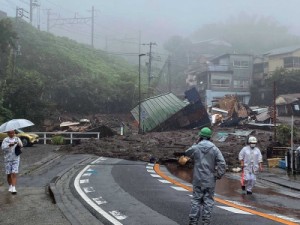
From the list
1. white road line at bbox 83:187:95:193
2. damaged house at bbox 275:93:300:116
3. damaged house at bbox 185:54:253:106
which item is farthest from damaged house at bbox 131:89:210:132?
white road line at bbox 83:187:95:193

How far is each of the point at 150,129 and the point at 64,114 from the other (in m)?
17.7

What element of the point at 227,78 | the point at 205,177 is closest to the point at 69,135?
the point at 205,177

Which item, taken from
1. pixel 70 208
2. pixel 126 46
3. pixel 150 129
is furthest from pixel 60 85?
pixel 126 46

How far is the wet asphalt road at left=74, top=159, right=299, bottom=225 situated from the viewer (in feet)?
24.8

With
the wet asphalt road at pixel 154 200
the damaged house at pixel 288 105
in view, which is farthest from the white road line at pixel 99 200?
the damaged house at pixel 288 105

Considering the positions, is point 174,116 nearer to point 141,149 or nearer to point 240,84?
point 141,149

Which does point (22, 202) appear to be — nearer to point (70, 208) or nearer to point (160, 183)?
point (70, 208)

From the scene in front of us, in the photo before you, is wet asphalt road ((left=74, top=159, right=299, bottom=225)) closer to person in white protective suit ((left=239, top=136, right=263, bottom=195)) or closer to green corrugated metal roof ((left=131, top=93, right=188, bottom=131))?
person in white protective suit ((left=239, top=136, right=263, bottom=195))

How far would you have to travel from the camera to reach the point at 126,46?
130375 millimetres

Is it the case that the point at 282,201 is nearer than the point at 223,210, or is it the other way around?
the point at 223,210

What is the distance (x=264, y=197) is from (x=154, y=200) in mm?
3130

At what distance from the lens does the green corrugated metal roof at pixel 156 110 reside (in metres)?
42.7

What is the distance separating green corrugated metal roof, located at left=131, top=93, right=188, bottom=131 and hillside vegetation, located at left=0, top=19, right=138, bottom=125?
951cm

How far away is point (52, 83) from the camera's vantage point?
58.2 metres
